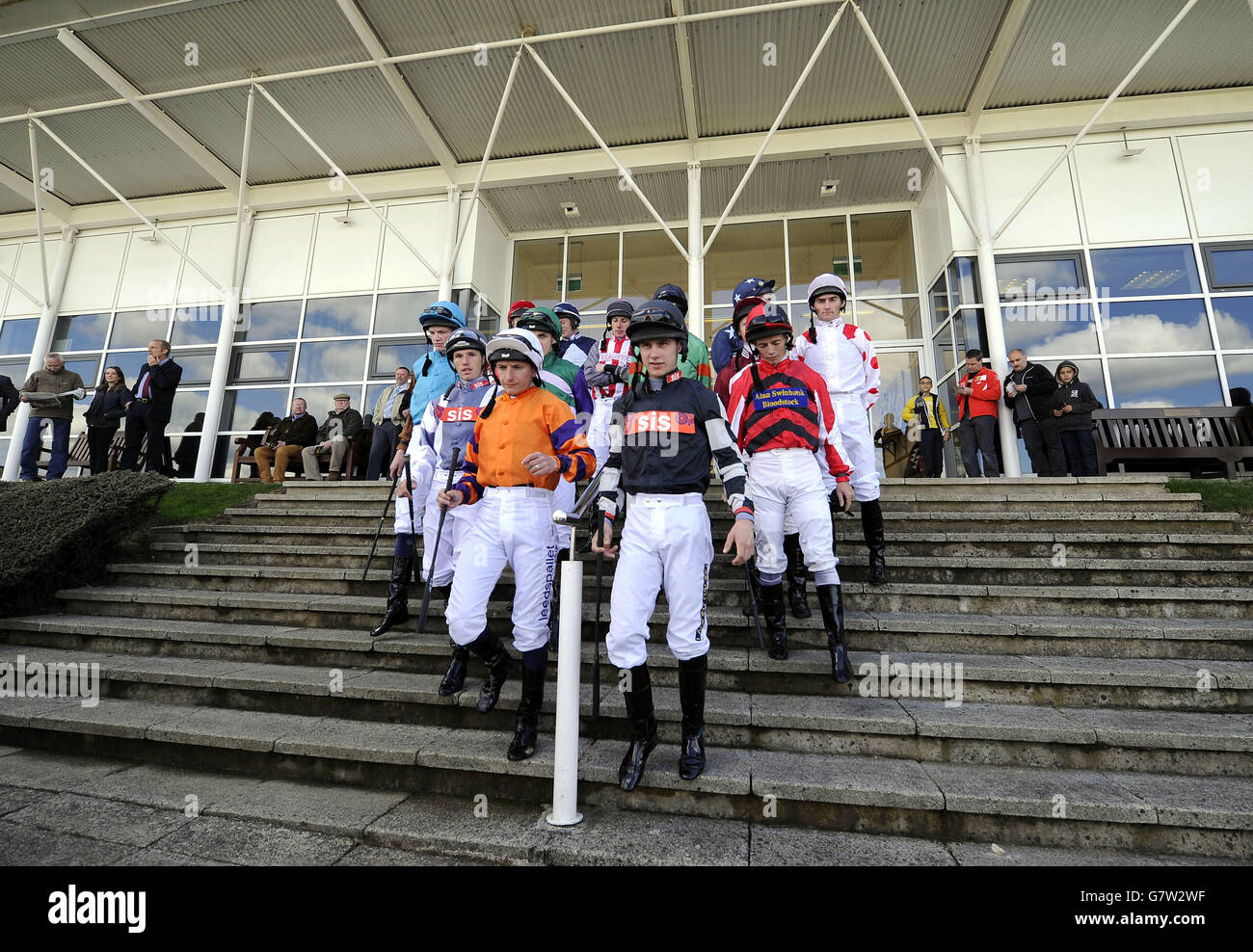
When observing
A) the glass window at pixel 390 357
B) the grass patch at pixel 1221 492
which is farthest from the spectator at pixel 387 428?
the grass patch at pixel 1221 492

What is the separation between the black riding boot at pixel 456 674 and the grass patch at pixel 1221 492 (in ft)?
23.4

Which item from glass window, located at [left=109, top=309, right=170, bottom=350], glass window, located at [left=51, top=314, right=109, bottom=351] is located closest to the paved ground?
glass window, located at [left=109, top=309, right=170, bottom=350]

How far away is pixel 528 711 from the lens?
3.30 m

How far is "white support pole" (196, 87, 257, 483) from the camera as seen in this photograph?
493 inches

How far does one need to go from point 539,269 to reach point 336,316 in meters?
5.00

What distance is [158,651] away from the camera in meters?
4.81

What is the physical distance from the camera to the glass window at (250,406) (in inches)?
512

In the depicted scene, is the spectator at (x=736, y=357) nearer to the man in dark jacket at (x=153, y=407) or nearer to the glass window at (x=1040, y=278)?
the glass window at (x=1040, y=278)

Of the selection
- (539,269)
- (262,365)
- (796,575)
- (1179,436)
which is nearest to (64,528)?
(796,575)

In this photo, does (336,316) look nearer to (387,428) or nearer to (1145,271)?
(387,428)

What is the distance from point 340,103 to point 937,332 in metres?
13.2

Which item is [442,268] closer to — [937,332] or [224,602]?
[224,602]

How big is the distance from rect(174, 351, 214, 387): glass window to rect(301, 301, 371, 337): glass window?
7.97 ft
